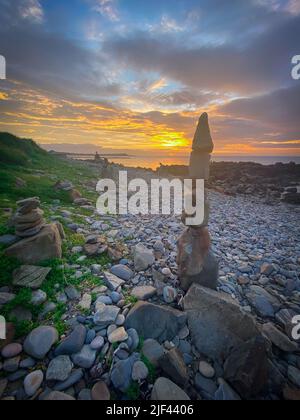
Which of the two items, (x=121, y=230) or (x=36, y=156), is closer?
(x=121, y=230)

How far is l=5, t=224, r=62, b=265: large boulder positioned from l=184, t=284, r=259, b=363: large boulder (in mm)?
3649

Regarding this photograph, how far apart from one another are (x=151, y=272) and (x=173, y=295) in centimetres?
109

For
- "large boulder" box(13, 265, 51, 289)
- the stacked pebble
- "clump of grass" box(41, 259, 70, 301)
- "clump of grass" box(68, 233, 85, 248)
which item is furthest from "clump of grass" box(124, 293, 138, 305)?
the stacked pebble

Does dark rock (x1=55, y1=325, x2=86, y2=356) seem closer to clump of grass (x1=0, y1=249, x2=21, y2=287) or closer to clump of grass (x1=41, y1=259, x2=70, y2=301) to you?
clump of grass (x1=41, y1=259, x2=70, y2=301)

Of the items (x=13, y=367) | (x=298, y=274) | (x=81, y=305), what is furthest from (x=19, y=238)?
(x=298, y=274)

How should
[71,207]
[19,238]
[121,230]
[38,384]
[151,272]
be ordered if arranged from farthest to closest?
[71,207] < [121,230] < [151,272] < [19,238] < [38,384]

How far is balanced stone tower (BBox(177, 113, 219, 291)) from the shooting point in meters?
4.46

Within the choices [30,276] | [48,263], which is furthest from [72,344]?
[48,263]

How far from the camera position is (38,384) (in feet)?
9.46

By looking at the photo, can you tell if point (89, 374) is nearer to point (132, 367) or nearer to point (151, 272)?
point (132, 367)

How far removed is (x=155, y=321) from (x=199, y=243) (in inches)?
81.3

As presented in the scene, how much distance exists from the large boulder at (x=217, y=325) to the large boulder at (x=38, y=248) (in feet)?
12.0

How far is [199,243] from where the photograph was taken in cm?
495

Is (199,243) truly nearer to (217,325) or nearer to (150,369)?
(217,325)
